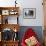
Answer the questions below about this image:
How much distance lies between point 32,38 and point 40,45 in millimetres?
389

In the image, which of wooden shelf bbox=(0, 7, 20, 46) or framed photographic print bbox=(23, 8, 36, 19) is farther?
framed photographic print bbox=(23, 8, 36, 19)

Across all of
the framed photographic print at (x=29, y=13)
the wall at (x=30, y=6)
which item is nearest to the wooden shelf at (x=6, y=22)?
the wall at (x=30, y=6)

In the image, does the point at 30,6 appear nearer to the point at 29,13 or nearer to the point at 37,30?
the point at 29,13

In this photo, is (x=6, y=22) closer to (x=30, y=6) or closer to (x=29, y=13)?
(x=29, y=13)

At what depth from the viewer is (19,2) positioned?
5691 millimetres

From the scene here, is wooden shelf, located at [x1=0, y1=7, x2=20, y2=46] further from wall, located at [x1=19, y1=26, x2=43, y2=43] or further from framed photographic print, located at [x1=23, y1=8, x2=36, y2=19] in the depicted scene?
framed photographic print, located at [x1=23, y1=8, x2=36, y2=19]

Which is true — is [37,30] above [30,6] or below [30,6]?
below

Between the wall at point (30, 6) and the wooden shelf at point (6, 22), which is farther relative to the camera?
the wall at point (30, 6)

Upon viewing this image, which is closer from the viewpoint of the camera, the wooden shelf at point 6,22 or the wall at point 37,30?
the wooden shelf at point 6,22

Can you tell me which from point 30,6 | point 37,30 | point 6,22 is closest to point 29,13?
point 30,6

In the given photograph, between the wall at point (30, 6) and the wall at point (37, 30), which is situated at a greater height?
the wall at point (30, 6)

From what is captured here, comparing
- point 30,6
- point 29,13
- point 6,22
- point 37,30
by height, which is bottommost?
point 37,30

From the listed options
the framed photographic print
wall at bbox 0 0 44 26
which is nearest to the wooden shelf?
wall at bbox 0 0 44 26

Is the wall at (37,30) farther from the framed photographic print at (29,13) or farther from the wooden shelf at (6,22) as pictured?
the framed photographic print at (29,13)
